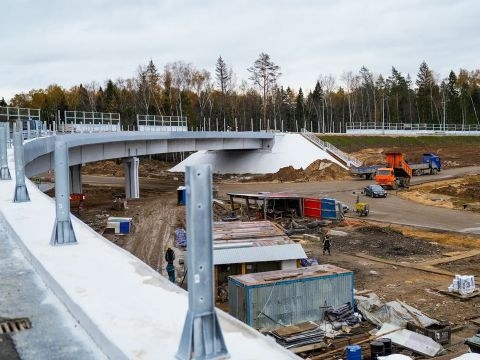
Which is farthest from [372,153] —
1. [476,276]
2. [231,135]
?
[476,276]

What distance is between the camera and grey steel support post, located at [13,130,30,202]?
42.8 ft

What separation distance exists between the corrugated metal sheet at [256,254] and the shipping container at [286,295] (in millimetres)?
2451

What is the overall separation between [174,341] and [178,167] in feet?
246

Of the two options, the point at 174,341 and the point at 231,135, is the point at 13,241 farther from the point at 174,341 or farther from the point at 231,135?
the point at 231,135

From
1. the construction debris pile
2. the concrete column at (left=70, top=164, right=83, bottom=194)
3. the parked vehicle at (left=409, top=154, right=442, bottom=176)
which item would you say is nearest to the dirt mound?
the parked vehicle at (left=409, top=154, right=442, bottom=176)

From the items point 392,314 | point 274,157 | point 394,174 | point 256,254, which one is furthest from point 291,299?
point 274,157

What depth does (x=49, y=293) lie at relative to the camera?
667 centimetres

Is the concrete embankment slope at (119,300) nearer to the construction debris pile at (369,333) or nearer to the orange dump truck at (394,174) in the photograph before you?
the construction debris pile at (369,333)

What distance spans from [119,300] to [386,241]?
24.0 meters

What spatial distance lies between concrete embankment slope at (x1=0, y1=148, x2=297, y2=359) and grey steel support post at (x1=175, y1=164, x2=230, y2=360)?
221mm

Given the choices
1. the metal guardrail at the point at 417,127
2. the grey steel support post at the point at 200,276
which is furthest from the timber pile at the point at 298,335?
the metal guardrail at the point at 417,127

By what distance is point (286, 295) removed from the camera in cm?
1603

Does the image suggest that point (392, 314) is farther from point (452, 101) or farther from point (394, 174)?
point (452, 101)

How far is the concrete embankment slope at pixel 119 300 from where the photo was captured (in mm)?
4879
